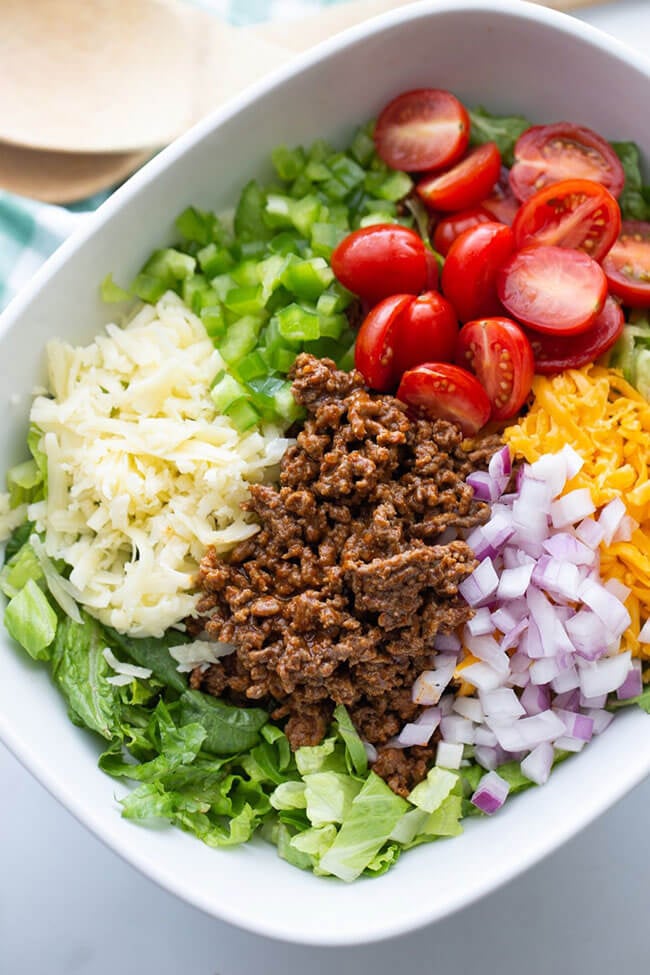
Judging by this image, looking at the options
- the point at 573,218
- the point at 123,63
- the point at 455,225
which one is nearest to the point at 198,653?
the point at 455,225

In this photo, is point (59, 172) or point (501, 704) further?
point (59, 172)

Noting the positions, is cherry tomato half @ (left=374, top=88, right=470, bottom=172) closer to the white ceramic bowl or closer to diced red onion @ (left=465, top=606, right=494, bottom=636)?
the white ceramic bowl

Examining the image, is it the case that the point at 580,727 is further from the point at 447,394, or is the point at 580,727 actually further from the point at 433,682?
the point at 447,394

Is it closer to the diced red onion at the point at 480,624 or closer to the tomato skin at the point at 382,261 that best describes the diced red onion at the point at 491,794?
the diced red onion at the point at 480,624

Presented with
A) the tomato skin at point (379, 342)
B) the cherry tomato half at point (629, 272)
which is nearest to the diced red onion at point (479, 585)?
the tomato skin at point (379, 342)

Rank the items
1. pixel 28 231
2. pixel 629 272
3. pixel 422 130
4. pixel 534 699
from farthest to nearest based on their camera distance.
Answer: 1. pixel 28 231
2. pixel 422 130
3. pixel 629 272
4. pixel 534 699

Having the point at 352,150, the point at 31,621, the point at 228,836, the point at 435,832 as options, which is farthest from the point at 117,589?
the point at 352,150
